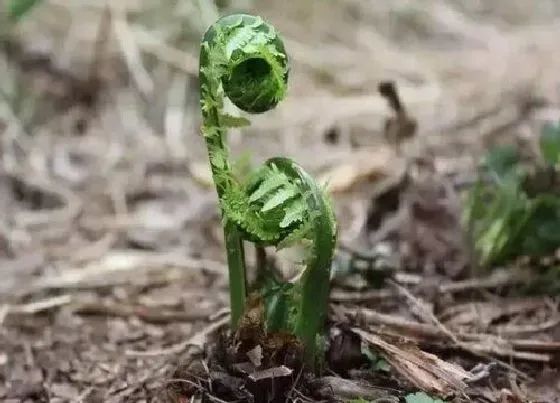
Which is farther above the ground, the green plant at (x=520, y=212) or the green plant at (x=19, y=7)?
the green plant at (x=19, y=7)

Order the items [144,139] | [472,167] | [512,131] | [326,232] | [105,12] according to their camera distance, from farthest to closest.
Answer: [105,12]
[144,139]
[512,131]
[472,167]
[326,232]

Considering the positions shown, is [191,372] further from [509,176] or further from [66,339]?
[509,176]

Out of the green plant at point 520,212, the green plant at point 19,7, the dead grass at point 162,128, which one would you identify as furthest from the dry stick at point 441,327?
the green plant at point 19,7

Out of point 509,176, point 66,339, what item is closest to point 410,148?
point 509,176

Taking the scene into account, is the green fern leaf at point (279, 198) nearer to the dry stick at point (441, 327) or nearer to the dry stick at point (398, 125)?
the dry stick at point (441, 327)

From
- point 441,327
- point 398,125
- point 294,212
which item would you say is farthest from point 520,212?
point 294,212
